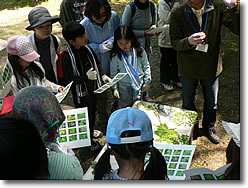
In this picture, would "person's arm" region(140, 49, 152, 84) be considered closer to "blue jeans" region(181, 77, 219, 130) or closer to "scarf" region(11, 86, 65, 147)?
"blue jeans" region(181, 77, 219, 130)

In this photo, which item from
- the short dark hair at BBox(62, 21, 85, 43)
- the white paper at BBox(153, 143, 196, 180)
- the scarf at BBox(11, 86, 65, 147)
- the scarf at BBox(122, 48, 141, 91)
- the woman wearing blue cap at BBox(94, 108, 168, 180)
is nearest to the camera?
the woman wearing blue cap at BBox(94, 108, 168, 180)

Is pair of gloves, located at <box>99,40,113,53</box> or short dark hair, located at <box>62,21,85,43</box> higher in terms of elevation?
short dark hair, located at <box>62,21,85,43</box>

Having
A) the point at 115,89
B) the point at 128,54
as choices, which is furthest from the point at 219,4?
the point at 115,89

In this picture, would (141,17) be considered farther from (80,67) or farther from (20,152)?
(20,152)

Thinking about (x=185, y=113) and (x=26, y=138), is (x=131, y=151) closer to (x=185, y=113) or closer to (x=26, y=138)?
(x=26, y=138)

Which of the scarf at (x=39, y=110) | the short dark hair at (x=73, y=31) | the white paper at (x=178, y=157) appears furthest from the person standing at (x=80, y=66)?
the white paper at (x=178, y=157)

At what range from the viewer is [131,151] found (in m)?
1.41

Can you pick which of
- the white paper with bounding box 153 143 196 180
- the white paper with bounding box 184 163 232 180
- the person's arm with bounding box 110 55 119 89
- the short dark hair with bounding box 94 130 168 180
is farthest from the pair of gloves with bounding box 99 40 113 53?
the white paper with bounding box 184 163 232 180

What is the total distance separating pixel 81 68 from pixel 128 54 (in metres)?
0.50

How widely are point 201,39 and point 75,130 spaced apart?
128 cm

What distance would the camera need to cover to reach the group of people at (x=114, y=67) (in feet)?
4.76

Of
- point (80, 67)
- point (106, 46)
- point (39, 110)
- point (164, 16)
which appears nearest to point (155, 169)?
point (39, 110)

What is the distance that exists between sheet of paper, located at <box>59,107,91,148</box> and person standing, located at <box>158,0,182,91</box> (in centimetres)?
154

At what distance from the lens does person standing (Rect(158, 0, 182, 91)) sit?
337 centimetres
